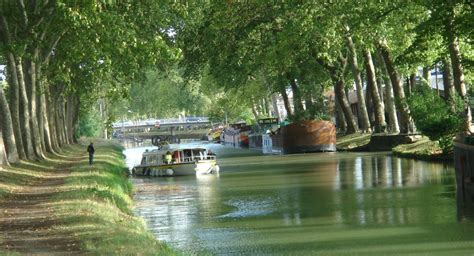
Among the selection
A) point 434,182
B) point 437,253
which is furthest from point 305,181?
point 437,253

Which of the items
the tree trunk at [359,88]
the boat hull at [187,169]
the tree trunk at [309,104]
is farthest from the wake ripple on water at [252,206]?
the tree trunk at [309,104]

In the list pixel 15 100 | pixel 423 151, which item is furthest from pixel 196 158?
pixel 15 100

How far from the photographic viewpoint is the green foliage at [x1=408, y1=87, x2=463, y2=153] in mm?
39000

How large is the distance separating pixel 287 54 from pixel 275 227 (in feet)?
87.5

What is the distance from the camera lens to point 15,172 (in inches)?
1096

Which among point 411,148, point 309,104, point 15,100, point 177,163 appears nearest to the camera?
point 15,100

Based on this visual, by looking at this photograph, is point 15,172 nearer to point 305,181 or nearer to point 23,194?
point 23,194

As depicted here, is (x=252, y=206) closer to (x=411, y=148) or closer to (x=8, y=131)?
(x=8, y=131)

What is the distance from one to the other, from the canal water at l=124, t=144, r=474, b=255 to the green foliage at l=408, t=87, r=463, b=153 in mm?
1536

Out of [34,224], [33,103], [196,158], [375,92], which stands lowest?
[34,224]

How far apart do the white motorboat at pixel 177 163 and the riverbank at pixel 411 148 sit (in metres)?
11.0

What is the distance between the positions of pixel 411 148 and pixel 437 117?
291 inches

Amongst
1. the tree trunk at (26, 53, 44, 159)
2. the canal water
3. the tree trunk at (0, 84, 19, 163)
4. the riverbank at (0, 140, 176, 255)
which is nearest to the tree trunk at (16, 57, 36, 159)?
the tree trunk at (26, 53, 44, 159)

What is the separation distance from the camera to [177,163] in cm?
4681
